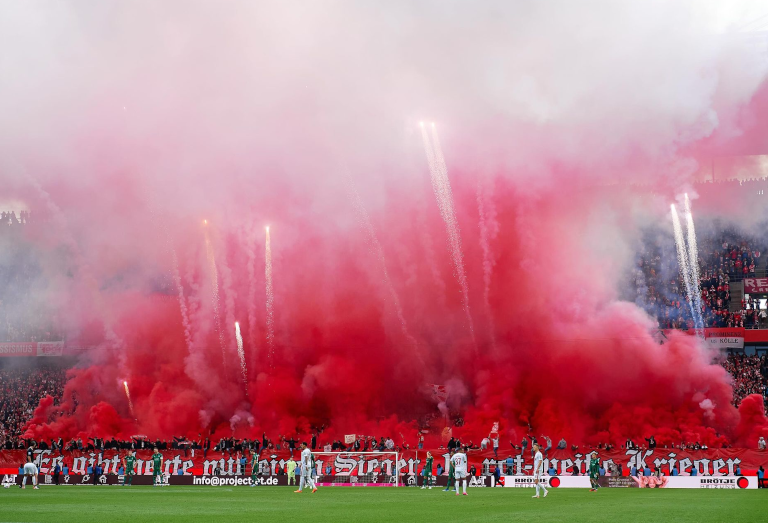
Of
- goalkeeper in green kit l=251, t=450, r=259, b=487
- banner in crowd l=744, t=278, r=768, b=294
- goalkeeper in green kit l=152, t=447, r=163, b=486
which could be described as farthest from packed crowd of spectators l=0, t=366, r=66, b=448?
banner in crowd l=744, t=278, r=768, b=294

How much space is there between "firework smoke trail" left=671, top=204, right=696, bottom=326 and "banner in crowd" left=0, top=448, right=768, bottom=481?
28.7 metres

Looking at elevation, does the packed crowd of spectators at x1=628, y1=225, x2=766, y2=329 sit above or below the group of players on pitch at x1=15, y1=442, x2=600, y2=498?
above

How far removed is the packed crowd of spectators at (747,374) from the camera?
66.3 m

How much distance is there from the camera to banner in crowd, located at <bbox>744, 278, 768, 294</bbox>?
237ft

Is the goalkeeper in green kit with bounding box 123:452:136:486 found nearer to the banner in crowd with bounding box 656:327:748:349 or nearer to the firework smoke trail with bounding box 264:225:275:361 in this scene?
the firework smoke trail with bounding box 264:225:275:361

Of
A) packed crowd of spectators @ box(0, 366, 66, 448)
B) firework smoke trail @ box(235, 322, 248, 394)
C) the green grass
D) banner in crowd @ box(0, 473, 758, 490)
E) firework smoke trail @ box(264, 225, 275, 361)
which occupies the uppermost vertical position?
firework smoke trail @ box(264, 225, 275, 361)

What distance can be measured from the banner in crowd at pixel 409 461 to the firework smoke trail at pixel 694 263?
26.3 meters

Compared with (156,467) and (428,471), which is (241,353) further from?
(428,471)

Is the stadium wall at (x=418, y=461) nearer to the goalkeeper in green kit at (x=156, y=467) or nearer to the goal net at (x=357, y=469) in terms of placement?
the goal net at (x=357, y=469)

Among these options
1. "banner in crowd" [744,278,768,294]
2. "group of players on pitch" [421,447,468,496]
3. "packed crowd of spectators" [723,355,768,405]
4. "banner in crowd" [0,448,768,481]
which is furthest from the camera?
"banner in crowd" [744,278,768,294]

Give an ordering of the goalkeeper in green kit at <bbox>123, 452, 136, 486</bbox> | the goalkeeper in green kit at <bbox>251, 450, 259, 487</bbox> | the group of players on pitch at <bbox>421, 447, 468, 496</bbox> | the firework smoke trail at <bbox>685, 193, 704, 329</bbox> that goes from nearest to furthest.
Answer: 1. the group of players on pitch at <bbox>421, 447, 468, 496</bbox>
2. the goalkeeper in green kit at <bbox>251, 450, 259, 487</bbox>
3. the goalkeeper in green kit at <bbox>123, 452, 136, 486</bbox>
4. the firework smoke trail at <bbox>685, 193, 704, 329</bbox>

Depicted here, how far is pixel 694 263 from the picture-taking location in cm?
7581

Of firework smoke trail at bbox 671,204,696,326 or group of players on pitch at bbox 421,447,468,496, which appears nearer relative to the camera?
group of players on pitch at bbox 421,447,468,496

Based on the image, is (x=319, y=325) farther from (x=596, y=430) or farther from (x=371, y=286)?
(x=596, y=430)
